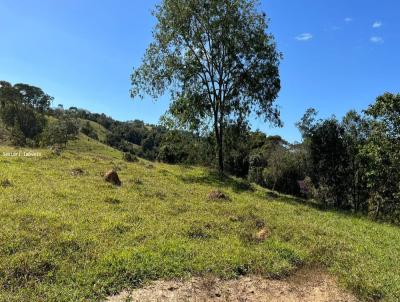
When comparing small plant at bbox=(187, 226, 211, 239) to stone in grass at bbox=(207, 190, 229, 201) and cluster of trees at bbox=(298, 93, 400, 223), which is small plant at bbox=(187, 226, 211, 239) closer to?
stone in grass at bbox=(207, 190, 229, 201)

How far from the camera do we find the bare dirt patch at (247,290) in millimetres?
8195

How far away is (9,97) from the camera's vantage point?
310 feet

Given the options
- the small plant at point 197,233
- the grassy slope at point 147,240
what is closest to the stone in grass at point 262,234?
the grassy slope at point 147,240

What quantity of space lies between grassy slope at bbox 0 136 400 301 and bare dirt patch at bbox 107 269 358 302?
312mm

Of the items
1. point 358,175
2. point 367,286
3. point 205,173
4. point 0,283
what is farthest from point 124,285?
point 358,175

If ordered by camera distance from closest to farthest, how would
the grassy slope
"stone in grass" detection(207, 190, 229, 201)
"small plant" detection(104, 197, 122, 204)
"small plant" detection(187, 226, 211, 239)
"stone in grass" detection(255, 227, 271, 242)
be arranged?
the grassy slope < "small plant" detection(187, 226, 211, 239) < "stone in grass" detection(255, 227, 271, 242) < "small plant" detection(104, 197, 122, 204) < "stone in grass" detection(207, 190, 229, 201)

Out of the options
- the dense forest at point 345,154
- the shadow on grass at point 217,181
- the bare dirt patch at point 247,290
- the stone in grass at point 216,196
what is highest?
the dense forest at point 345,154

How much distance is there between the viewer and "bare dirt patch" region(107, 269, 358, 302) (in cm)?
820

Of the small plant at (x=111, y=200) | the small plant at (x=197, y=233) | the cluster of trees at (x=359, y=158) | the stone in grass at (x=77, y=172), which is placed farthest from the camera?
the cluster of trees at (x=359, y=158)

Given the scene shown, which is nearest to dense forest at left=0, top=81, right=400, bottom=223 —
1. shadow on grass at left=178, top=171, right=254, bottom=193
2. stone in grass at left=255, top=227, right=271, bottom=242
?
shadow on grass at left=178, top=171, right=254, bottom=193

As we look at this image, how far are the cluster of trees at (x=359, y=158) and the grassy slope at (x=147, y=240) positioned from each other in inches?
244

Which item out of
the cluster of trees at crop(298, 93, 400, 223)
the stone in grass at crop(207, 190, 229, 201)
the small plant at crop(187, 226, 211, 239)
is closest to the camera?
the small plant at crop(187, 226, 211, 239)

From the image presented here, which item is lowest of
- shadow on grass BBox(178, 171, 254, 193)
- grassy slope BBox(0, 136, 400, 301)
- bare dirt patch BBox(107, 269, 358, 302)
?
bare dirt patch BBox(107, 269, 358, 302)

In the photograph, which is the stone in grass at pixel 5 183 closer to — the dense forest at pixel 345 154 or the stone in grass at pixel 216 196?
the stone in grass at pixel 216 196
